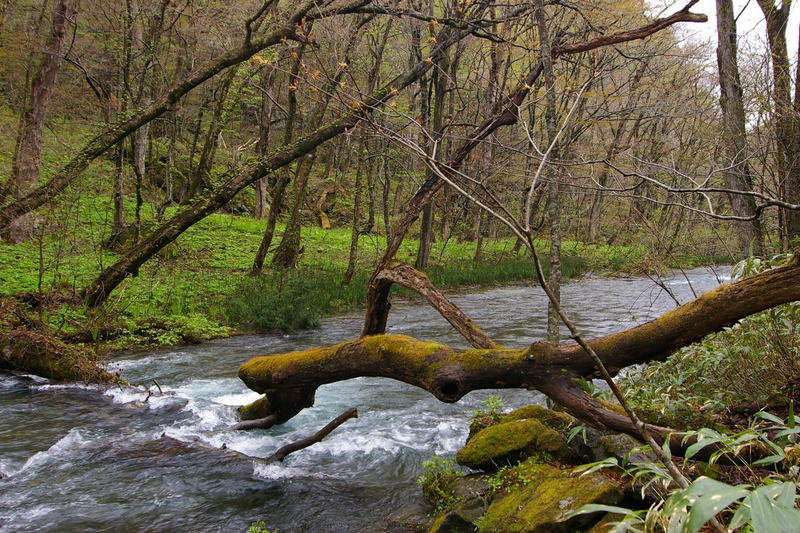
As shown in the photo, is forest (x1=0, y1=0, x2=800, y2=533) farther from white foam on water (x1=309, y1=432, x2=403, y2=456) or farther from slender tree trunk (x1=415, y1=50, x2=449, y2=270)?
slender tree trunk (x1=415, y1=50, x2=449, y2=270)

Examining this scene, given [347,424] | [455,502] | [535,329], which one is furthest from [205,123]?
[455,502]

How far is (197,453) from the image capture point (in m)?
4.81

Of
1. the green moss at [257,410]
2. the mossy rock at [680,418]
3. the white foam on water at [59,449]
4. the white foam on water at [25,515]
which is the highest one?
the mossy rock at [680,418]

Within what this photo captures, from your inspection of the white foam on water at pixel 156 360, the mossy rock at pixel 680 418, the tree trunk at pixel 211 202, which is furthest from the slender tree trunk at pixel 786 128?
the white foam on water at pixel 156 360

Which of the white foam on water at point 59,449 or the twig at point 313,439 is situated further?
the white foam on water at point 59,449

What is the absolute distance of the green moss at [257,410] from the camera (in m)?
5.26

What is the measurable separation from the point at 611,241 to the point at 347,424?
20.6 meters

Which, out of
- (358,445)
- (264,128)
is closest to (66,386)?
(358,445)

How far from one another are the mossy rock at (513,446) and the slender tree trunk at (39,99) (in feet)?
34.9

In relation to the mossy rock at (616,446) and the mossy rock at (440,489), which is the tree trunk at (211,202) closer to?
the mossy rock at (440,489)

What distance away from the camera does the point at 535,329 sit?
10.1 meters

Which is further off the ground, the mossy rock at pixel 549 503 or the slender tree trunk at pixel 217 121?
the slender tree trunk at pixel 217 121

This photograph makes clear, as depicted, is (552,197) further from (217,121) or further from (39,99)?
(39,99)

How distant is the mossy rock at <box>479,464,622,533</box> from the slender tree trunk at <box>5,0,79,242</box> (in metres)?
11.2
